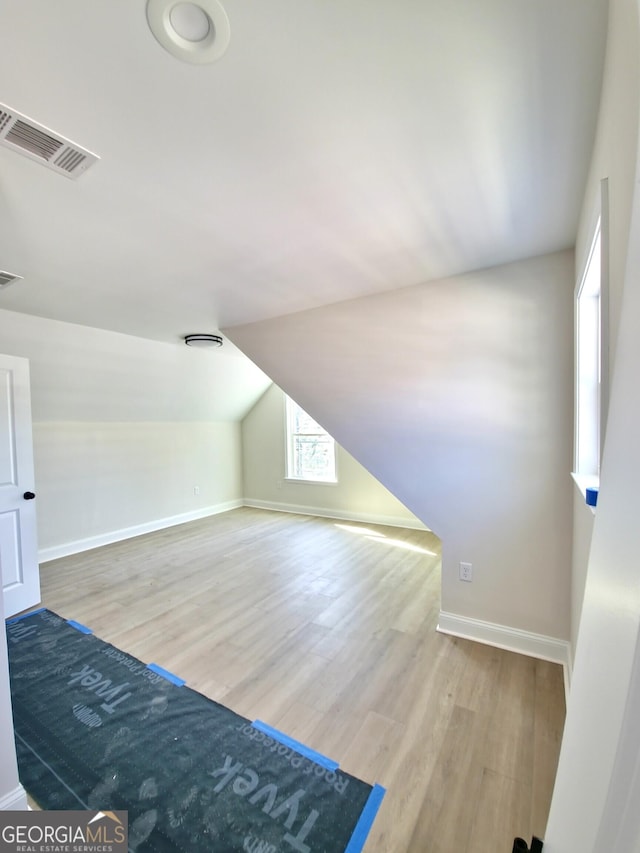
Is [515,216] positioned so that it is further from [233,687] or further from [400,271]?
[233,687]

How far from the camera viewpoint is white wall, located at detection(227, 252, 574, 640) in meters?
2.03

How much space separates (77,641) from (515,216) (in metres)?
3.61

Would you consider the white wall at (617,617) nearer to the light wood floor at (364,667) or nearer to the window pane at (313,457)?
the light wood floor at (364,667)

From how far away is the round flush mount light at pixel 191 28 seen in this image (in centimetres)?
78

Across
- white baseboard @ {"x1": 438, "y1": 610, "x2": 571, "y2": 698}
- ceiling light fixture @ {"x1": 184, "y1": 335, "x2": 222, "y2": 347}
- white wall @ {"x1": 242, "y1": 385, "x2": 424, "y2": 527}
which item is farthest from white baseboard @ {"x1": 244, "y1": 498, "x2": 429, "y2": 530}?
ceiling light fixture @ {"x1": 184, "y1": 335, "x2": 222, "y2": 347}

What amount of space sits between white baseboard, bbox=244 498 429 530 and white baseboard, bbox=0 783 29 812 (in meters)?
4.00

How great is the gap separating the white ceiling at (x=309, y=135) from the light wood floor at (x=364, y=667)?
94.5 inches

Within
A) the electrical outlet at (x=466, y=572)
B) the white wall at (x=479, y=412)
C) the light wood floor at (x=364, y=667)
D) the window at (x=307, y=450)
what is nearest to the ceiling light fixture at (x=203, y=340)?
the white wall at (x=479, y=412)

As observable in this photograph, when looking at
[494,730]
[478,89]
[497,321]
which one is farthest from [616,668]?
[497,321]

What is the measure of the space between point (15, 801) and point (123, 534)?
11.7 ft

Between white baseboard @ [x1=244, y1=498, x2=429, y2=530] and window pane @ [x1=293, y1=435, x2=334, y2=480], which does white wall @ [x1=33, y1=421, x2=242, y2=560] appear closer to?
white baseboard @ [x1=244, y1=498, x2=429, y2=530]

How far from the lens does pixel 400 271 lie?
82.7 inches

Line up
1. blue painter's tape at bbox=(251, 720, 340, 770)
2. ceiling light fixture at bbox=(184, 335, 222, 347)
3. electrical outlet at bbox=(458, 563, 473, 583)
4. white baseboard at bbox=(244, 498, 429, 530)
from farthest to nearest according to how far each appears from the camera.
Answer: white baseboard at bbox=(244, 498, 429, 530)
ceiling light fixture at bbox=(184, 335, 222, 347)
electrical outlet at bbox=(458, 563, 473, 583)
blue painter's tape at bbox=(251, 720, 340, 770)

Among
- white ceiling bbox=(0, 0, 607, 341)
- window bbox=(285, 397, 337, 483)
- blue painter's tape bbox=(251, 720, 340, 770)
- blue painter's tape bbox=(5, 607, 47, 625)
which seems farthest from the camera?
window bbox=(285, 397, 337, 483)
